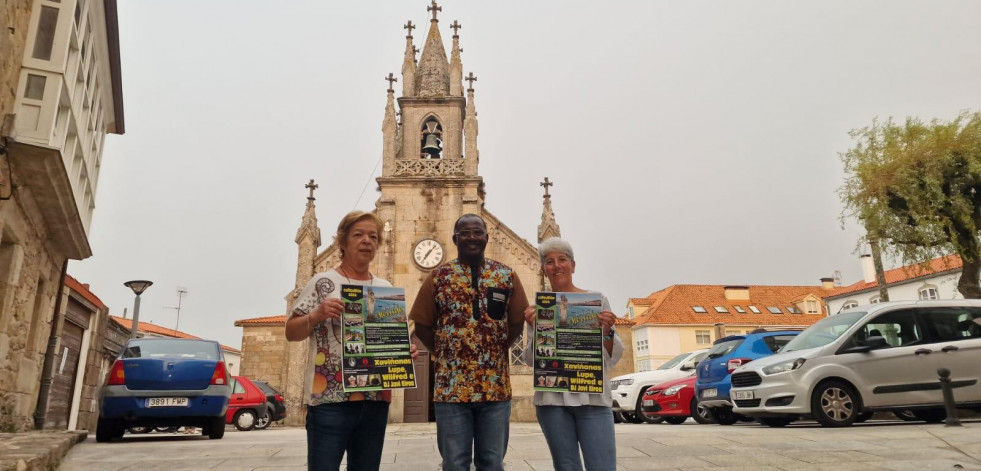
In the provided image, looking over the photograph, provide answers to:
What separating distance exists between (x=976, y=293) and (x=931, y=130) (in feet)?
16.2

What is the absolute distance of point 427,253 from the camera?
77.5 feet

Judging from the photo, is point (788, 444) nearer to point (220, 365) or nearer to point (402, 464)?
point (402, 464)

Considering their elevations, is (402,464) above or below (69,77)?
below

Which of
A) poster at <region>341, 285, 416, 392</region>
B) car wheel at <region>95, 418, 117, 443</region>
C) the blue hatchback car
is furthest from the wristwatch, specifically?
the blue hatchback car

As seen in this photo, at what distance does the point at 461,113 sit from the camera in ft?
87.5

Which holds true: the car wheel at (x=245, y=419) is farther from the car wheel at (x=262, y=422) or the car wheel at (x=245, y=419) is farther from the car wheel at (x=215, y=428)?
the car wheel at (x=215, y=428)

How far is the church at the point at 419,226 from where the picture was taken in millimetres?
22417

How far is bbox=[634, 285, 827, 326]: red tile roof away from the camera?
4766 centimetres

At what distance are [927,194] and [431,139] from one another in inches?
687

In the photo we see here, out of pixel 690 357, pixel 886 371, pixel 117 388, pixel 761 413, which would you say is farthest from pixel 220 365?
pixel 690 357

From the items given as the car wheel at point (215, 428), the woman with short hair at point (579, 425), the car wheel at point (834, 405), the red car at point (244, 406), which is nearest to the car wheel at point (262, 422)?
the red car at point (244, 406)

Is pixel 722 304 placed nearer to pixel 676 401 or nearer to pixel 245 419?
pixel 676 401

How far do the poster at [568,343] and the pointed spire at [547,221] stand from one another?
2050 centimetres

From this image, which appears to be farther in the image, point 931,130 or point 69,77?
point 931,130
